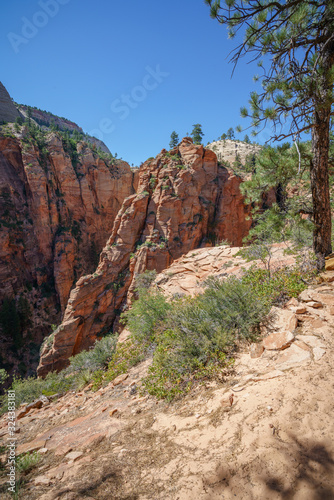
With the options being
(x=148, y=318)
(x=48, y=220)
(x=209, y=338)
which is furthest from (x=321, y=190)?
(x=48, y=220)

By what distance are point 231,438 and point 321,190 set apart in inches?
212

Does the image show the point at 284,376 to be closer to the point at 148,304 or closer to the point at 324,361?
the point at 324,361

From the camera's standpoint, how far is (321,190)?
515 centimetres

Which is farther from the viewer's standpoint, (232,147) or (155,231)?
(232,147)

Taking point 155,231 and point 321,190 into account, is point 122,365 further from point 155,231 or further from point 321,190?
point 155,231

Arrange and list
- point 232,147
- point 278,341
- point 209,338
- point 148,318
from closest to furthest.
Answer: point 278,341 → point 209,338 → point 148,318 → point 232,147

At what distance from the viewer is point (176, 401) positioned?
344 centimetres

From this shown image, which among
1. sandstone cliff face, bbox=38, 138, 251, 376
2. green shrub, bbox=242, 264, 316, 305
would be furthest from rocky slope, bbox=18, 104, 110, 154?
green shrub, bbox=242, 264, 316, 305

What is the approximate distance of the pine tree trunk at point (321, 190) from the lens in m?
4.85

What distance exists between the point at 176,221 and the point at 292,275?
1826 cm

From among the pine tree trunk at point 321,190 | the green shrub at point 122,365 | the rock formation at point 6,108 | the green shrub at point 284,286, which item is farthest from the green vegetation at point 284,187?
the rock formation at point 6,108

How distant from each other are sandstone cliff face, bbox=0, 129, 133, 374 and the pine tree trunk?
106 feet

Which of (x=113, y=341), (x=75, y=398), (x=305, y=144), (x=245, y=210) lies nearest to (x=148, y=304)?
(x=113, y=341)

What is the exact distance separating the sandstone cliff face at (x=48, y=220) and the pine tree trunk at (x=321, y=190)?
32.2 metres
